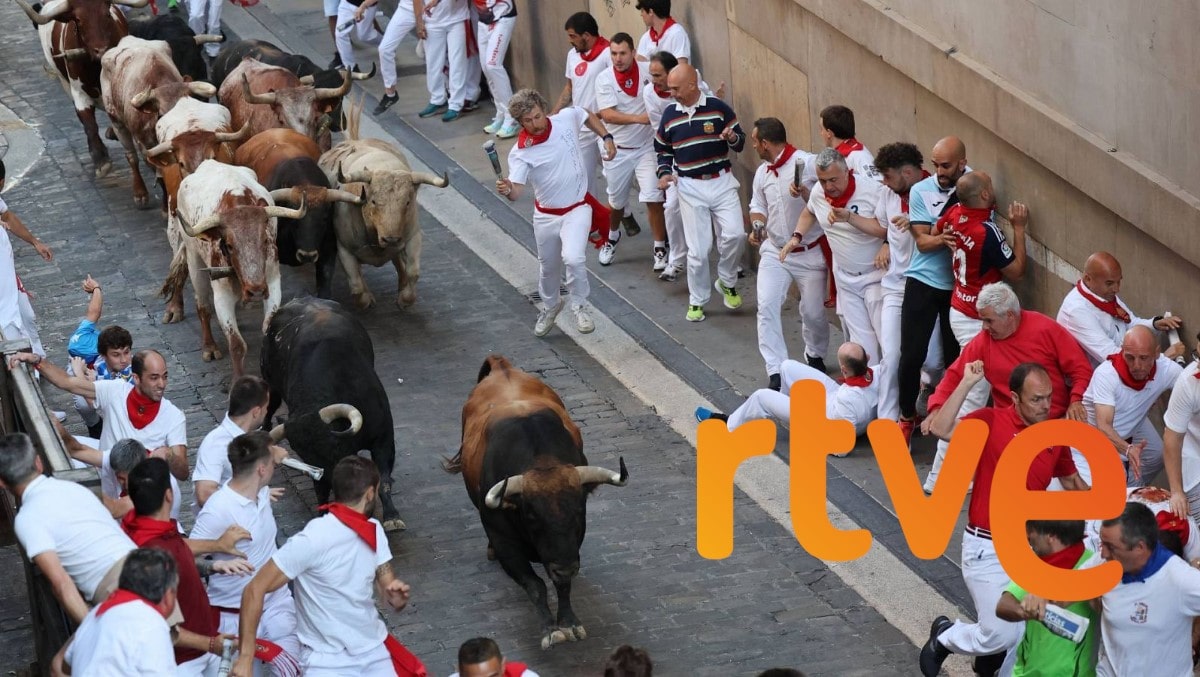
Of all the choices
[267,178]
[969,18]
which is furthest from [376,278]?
[969,18]

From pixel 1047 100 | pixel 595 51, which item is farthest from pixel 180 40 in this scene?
pixel 1047 100

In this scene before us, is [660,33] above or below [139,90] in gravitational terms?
above

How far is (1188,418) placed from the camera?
393 inches

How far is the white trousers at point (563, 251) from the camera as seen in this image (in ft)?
47.5

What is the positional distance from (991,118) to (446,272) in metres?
6.06

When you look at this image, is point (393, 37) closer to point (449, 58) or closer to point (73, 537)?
point (449, 58)

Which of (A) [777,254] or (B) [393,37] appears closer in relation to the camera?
(A) [777,254]

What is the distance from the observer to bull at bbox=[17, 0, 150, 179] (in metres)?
18.3

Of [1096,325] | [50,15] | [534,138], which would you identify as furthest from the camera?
[50,15]

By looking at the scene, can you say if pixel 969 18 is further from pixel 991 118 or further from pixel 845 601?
pixel 845 601

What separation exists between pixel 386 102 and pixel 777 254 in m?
8.27

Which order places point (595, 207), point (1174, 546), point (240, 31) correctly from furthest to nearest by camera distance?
point (240, 31) < point (595, 207) < point (1174, 546)

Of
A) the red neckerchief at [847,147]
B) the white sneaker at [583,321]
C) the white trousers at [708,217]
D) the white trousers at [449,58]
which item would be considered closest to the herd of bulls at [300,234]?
the white sneaker at [583,321]

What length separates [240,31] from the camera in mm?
23266
